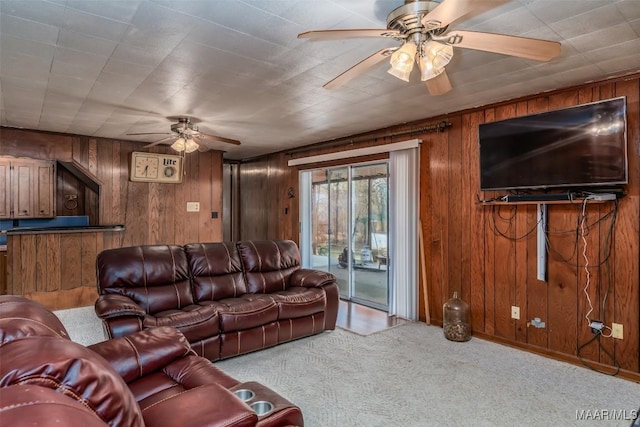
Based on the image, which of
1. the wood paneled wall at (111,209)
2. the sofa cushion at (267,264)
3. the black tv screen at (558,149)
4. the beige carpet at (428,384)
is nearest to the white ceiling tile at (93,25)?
the sofa cushion at (267,264)

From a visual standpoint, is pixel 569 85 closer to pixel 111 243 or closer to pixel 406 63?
pixel 406 63

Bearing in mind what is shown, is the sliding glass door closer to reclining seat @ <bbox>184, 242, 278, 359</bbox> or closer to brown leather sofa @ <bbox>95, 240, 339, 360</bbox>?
brown leather sofa @ <bbox>95, 240, 339, 360</bbox>

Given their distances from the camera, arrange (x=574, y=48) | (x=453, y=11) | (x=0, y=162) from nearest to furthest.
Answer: (x=453, y=11), (x=574, y=48), (x=0, y=162)

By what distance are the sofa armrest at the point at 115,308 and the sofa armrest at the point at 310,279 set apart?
Result: 1679mm

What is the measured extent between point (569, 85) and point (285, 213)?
182 inches

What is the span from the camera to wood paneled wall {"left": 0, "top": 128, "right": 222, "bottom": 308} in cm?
453

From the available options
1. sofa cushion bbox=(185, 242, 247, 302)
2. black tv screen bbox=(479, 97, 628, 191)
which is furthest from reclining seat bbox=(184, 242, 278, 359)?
black tv screen bbox=(479, 97, 628, 191)

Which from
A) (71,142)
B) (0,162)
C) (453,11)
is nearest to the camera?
(453,11)

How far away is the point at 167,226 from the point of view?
6.16 meters

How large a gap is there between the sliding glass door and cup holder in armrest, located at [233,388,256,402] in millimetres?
3392

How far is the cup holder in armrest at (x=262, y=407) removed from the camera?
1.64 meters

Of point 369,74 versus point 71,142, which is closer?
point 369,74

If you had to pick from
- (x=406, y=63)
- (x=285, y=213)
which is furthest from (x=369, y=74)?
(x=285, y=213)

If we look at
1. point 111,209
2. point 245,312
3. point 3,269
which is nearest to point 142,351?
point 245,312
